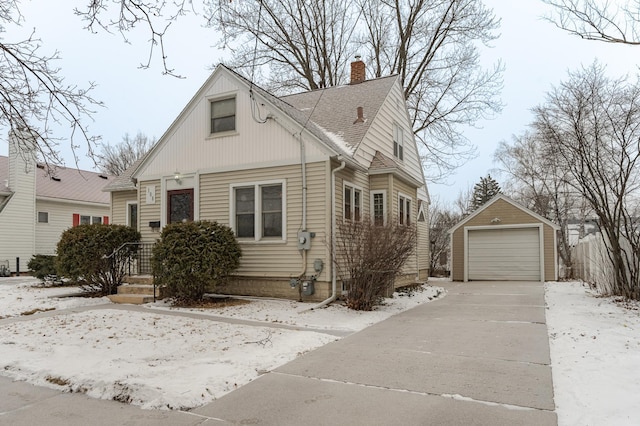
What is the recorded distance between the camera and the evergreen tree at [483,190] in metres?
40.8

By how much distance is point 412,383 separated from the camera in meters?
4.64

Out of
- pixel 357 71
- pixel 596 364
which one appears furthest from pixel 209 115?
pixel 596 364

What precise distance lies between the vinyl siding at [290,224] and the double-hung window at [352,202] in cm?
91

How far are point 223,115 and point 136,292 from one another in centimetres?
500

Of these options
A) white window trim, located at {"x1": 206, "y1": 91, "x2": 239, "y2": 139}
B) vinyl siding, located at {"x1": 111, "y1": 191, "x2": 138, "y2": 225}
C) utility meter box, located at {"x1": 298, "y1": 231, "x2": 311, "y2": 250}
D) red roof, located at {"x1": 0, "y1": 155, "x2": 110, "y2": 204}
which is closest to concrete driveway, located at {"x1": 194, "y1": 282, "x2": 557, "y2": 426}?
utility meter box, located at {"x1": 298, "y1": 231, "x2": 311, "y2": 250}

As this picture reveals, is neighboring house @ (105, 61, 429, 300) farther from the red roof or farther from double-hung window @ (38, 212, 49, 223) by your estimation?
double-hung window @ (38, 212, 49, 223)

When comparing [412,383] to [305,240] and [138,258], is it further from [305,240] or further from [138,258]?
[138,258]

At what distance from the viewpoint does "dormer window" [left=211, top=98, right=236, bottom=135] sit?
11.8 m

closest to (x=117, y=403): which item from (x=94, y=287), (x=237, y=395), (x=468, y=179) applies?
(x=237, y=395)

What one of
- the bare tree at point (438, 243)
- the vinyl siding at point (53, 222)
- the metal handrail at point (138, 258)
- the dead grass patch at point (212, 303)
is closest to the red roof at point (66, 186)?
the vinyl siding at point (53, 222)

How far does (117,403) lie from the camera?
4137 millimetres

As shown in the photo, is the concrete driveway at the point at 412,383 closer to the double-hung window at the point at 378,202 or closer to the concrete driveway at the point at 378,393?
the concrete driveway at the point at 378,393

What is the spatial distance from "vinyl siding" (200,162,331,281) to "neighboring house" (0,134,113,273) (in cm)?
990

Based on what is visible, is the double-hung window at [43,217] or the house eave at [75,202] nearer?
the house eave at [75,202]
